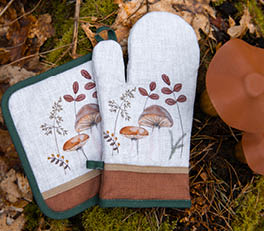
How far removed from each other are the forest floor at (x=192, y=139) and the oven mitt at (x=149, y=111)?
4.8 inches

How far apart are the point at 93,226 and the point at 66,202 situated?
21 centimetres

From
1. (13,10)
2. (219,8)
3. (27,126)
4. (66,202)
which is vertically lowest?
(66,202)

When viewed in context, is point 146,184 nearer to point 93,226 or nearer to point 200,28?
point 93,226

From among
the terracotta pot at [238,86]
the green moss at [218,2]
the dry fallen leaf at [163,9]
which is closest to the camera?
the terracotta pot at [238,86]

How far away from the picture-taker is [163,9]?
5.00 ft

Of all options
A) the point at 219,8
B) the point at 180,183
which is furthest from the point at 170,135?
the point at 219,8

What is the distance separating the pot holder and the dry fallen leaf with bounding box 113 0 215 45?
1.47ft

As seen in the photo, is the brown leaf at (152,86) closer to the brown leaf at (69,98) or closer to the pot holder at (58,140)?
the pot holder at (58,140)

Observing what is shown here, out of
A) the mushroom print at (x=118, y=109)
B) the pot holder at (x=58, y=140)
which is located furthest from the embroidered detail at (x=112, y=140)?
the pot holder at (x=58, y=140)

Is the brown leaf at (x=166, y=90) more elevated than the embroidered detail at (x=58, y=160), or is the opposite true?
the brown leaf at (x=166, y=90)

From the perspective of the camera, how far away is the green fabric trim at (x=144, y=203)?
1310mm

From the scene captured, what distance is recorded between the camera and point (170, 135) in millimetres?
1383

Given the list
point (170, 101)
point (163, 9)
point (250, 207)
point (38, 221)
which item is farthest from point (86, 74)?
point (250, 207)

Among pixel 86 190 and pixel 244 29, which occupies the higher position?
pixel 244 29
